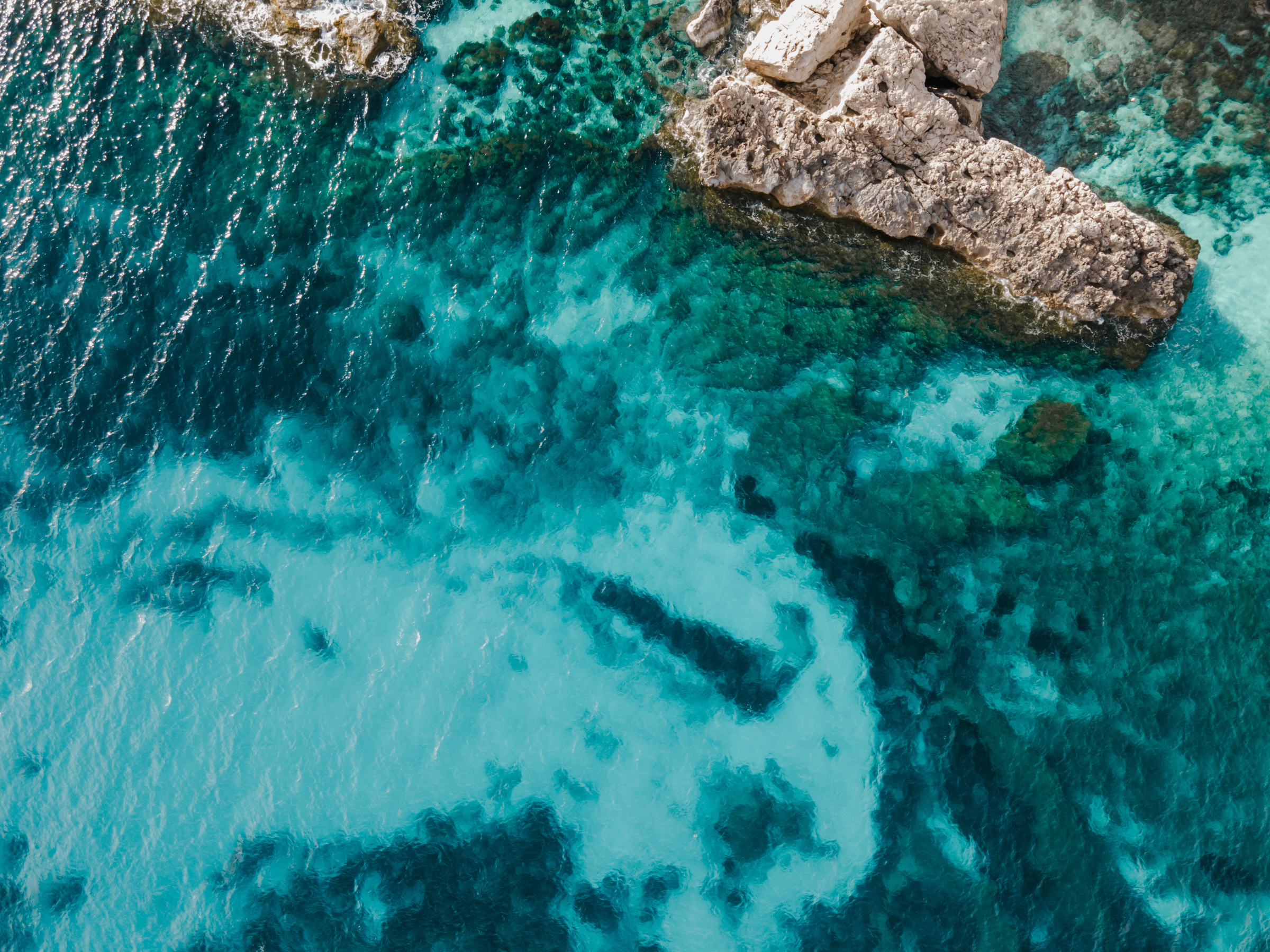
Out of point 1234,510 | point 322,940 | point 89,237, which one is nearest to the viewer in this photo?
point 322,940

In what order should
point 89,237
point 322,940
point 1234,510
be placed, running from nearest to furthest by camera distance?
1. point 322,940
2. point 1234,510
3. point 89,237

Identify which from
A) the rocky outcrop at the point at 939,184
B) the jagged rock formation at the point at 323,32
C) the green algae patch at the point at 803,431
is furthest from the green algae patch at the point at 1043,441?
the jagged rock formation at the point at 323,32

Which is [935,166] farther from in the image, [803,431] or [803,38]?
[803,431]

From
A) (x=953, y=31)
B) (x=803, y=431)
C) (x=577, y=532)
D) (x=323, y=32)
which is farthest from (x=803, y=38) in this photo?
(x=577, y=532)

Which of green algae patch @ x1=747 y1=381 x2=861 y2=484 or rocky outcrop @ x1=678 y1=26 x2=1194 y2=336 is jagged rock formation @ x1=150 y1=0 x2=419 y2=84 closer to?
rocky outcrop @ x1=678 y1=26 x2=1194 y2=336

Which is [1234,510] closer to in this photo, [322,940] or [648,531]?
[648,531]

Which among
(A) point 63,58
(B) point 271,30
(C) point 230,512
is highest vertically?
(B) point 271,30

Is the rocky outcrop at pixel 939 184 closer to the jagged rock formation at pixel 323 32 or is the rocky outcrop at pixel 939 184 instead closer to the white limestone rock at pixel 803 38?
the white limestone rock at pixel 803 38

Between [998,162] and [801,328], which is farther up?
[998,162]

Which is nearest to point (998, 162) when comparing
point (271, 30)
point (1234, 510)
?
point (1234, 510)
